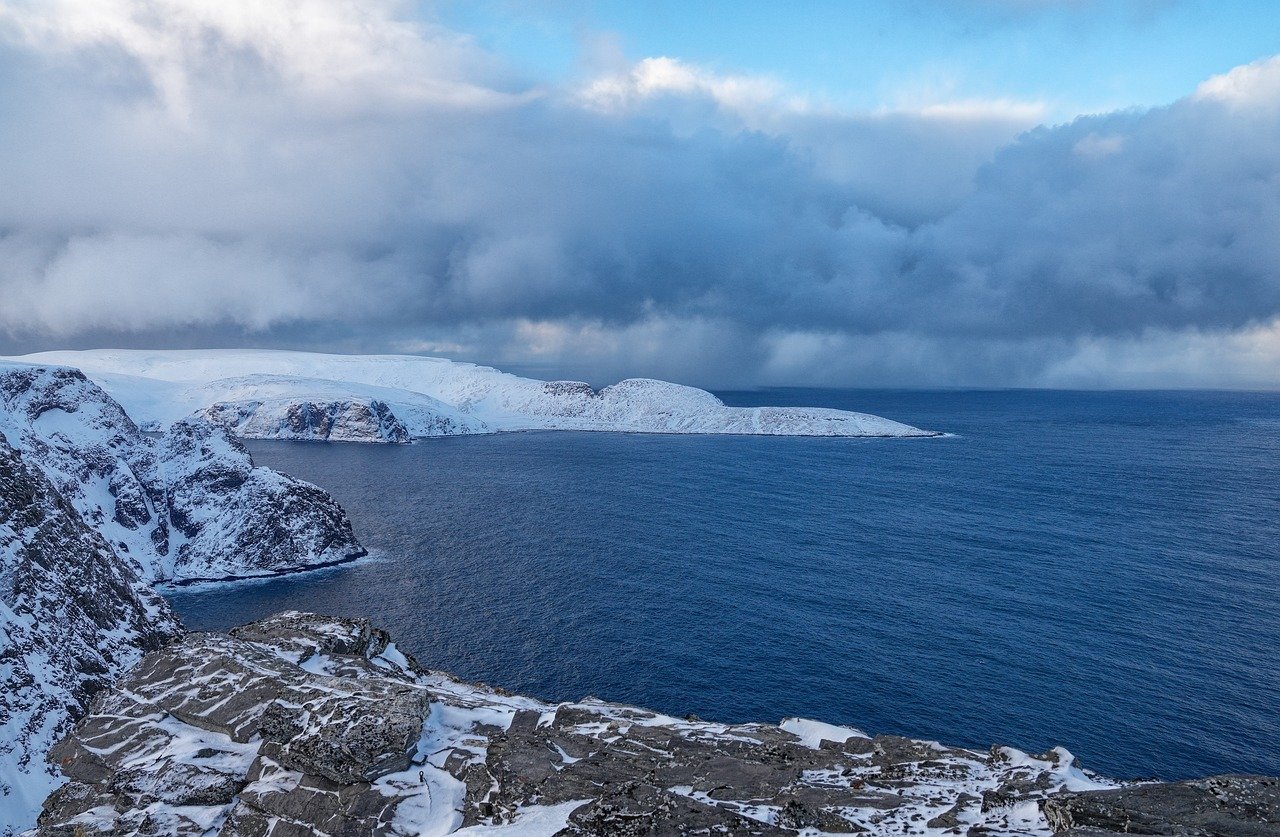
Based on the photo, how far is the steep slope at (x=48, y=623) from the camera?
4600 cm

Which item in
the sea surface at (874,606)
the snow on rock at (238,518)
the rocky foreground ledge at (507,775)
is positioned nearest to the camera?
the rocky foreground ledge at (507,775)

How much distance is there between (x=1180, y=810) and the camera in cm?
2588

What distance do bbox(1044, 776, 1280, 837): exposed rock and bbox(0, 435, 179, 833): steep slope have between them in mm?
57810

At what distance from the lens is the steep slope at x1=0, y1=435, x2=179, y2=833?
151 feet

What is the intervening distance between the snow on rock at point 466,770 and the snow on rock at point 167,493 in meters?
72.6

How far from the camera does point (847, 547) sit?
381ft

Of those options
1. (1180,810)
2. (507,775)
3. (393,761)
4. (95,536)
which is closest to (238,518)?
(95,536)

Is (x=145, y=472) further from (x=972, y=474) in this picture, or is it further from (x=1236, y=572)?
(x=972, y=474)

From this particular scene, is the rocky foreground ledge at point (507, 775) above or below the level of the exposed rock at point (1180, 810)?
below

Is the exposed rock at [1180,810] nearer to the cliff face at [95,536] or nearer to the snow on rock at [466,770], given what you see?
the snow on rock at [466,770]

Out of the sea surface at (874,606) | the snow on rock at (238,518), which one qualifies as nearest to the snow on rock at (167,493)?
the snow on rock at (238,518)

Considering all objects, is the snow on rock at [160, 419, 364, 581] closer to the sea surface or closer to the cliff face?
the cliff face

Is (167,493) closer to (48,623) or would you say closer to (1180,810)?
(48,623)

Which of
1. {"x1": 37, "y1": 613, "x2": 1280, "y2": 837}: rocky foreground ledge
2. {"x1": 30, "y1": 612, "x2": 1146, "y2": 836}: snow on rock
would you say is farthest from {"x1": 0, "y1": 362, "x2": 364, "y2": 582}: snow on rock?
{"x1": 30, "y1": 612, "x2": 1146, "y2": 836}: snow on rock
